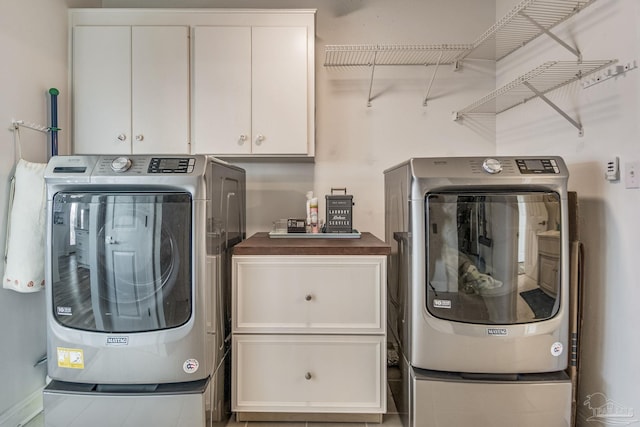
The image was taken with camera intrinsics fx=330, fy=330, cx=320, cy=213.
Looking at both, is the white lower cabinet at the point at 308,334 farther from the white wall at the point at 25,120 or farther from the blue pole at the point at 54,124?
the blue pole at the point at 54,124

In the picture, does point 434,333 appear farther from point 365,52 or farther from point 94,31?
point 94,31

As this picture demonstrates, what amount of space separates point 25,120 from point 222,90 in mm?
979

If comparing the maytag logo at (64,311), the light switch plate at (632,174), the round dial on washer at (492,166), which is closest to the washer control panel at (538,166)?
the round dial on washer at (492,166)

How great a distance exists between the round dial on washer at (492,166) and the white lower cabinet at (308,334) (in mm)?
572

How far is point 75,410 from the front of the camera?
133 cm

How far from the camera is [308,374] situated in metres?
1.52

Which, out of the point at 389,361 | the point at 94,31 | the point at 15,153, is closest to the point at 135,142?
the point at 15,153

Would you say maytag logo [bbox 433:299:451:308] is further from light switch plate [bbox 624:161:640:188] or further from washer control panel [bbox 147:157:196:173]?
washer control panel [bbox 147:157:196:173]

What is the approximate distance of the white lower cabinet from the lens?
4.96ft

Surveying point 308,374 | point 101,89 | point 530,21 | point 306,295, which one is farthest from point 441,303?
point 101,89

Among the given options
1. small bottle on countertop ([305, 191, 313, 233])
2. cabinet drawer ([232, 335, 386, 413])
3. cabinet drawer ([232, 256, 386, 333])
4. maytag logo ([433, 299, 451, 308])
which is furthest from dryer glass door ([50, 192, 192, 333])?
maytag logo ([433, 299, 451, 308])

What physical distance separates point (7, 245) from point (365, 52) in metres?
2.17

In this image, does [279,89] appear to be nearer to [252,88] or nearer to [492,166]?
[252,88]

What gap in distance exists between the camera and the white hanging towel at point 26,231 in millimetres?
1504
